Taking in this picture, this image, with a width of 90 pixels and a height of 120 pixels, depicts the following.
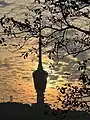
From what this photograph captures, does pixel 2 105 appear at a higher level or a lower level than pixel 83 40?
lower

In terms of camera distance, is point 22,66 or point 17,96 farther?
point 22,66

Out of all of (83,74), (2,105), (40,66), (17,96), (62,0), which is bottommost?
(17,96)

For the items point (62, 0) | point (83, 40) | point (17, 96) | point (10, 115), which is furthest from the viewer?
point (17, 96)

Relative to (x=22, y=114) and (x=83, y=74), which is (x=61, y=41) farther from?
(x=22, y=114)

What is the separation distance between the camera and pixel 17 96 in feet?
124

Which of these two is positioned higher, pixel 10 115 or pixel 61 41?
pixel 61 41

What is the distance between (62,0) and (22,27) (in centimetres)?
117

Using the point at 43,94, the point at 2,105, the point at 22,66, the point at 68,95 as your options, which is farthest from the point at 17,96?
the point at 68,95

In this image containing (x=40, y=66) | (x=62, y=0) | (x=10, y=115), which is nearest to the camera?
(x=62, y=0)

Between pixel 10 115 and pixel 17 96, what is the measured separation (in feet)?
55.4

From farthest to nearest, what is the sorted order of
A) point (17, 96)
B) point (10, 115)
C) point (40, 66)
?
point (17, 96) → point (10, 115) → point (40, 66)

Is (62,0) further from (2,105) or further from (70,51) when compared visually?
(2,105)

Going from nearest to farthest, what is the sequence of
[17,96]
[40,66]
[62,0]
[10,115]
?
[62,0] → [40,66] → [10,115] → [17,96]

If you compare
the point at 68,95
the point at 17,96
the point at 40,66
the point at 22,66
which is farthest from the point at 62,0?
the point at 22,66
